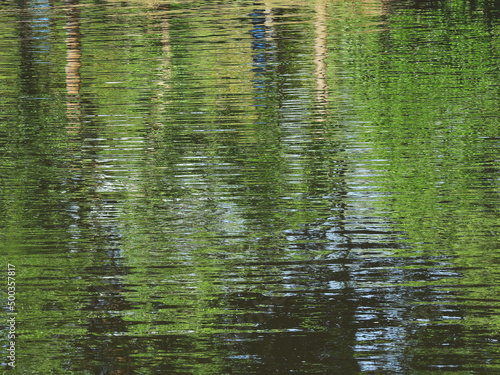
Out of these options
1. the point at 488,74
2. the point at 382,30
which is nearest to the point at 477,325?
the point at 488,74

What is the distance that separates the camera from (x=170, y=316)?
259 inches

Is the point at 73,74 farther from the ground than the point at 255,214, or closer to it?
farther from the ground

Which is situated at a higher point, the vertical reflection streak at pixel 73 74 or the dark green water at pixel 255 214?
the vertical reflection streak at pixel 73 74

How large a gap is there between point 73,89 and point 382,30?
10.3 m

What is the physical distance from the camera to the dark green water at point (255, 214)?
20.2 feet

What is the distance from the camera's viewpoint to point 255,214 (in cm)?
886

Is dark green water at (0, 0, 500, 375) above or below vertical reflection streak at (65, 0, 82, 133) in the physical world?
below

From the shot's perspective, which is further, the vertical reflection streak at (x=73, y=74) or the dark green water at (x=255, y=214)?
the vertical reflection streak at (x=73, y=74)

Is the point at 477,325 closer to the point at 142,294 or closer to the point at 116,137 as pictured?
the point at 142,294

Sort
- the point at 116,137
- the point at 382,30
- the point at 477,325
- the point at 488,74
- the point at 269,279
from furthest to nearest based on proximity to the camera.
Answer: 1. the point at 382,30
2. the point at 488,74
3. the point at 116,137
4. the point at 269,279
5. the point at 477,325

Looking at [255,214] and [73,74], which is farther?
[73,74]

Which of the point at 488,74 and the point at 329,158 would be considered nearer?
the point at 329,158

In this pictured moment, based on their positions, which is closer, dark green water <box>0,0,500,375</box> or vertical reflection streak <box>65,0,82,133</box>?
dark green water <box>0,0,500,375</box>

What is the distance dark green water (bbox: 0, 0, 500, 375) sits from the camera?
20.2 ft
